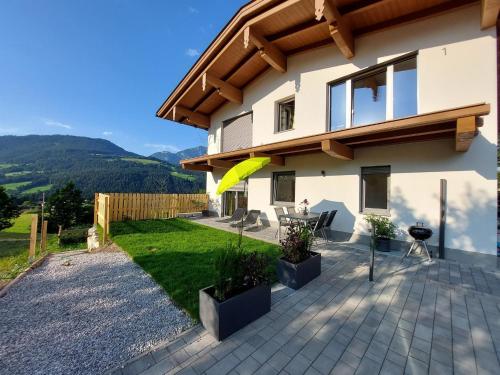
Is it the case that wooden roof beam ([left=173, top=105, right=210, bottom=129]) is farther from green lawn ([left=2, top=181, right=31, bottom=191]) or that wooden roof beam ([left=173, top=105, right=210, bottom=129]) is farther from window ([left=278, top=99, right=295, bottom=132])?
green lawn ([left=2, top=181, right=31, bottom=191])

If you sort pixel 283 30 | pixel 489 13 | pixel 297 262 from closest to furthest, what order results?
pixel 297 262 → pixel 489 13 → pixel 283 30

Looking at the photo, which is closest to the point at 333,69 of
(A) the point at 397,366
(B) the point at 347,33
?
(B) the point at 347,33

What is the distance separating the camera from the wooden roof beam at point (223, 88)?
965 centimetres

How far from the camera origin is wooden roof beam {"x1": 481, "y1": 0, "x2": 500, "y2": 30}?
4484 mm

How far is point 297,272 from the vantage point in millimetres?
3689

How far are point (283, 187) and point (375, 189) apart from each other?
12.0ft

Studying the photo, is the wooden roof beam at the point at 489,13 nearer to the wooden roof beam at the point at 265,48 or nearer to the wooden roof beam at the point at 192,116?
the wooden roof beam at the point at 265,48

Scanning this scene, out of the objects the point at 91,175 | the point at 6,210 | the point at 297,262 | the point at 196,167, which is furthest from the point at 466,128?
the point at 91,175

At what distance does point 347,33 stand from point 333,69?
1121 millimetres

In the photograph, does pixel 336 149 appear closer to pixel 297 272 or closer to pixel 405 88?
pixel 405 88

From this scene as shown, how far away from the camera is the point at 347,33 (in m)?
6.52

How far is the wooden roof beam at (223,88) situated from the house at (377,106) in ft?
0.36

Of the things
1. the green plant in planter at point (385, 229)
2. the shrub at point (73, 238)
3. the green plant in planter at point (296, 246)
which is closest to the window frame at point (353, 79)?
the green plant in planter at point (385, 229)

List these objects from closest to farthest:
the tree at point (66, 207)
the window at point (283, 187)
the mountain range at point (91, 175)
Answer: the window at point (283, 187) → the tree at point (66, 207) → the mountain range at point (91, 175)
